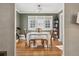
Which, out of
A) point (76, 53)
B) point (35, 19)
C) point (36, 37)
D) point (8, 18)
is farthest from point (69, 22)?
point (35, 19)

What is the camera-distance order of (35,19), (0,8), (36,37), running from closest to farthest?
(0,8) < (36,37) < (35,19)

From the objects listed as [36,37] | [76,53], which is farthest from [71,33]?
[36,37]

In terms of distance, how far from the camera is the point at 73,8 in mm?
3729

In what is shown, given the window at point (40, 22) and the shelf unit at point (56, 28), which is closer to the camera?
the shelf unit at point (56, 28)

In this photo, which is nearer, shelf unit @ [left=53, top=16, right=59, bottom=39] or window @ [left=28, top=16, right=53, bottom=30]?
shelf unit @ [left=53, top=16, right=59, bottom=39]

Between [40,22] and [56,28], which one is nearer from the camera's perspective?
[56,28]

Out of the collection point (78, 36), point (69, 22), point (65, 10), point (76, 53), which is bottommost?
point (76, 53)

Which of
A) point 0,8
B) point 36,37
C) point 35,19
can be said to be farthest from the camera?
point 35,19

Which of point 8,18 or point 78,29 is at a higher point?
point 8,18

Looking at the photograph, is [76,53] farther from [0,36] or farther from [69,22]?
[0,36]

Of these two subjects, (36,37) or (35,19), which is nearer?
(36,37)

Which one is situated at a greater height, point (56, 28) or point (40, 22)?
point (40, 22)

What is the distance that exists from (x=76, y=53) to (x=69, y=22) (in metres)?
0.79

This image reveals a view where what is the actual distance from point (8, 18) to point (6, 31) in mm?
317
